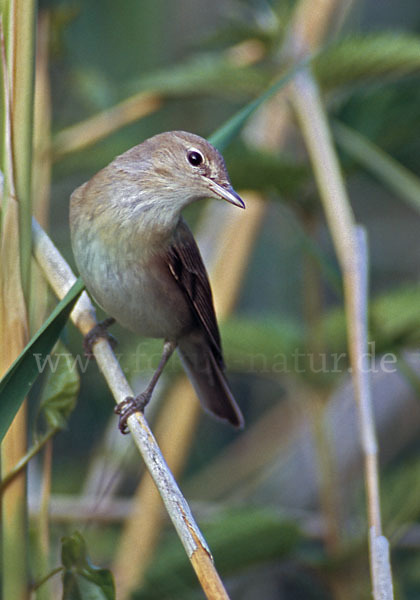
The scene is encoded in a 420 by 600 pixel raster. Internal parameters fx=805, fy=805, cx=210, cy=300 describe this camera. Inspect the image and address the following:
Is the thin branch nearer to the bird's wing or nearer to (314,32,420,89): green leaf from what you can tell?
the bird's wing

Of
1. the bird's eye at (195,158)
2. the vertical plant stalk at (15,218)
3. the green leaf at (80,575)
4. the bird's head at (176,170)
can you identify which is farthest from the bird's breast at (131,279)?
the green leaf at (80,575)

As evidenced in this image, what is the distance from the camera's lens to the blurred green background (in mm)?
2400

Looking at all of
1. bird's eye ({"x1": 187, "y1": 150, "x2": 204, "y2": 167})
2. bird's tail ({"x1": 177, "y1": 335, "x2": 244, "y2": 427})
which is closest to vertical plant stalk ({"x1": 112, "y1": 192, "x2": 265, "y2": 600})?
bird's tail ({"x1": 177, "y1": 335, "x2": 244, "y2": 427})

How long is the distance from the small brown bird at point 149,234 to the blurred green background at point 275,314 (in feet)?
0.97

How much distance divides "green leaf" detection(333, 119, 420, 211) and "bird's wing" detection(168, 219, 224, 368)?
64 centimetres

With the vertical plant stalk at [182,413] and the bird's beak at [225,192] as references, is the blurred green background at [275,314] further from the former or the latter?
the bird's beak at [225,192]

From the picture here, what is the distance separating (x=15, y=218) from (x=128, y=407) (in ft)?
1.73

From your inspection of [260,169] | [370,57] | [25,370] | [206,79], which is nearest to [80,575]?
[25,370]

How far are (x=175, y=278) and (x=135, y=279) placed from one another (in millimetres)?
143

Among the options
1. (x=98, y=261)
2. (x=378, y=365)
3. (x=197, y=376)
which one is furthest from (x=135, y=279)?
(x=378, y=365)

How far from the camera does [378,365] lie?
339 centimetres

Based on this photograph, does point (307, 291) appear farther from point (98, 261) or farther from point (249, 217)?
point (98, 261)

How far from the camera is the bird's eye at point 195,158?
200cm

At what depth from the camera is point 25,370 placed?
1315 millimetres
